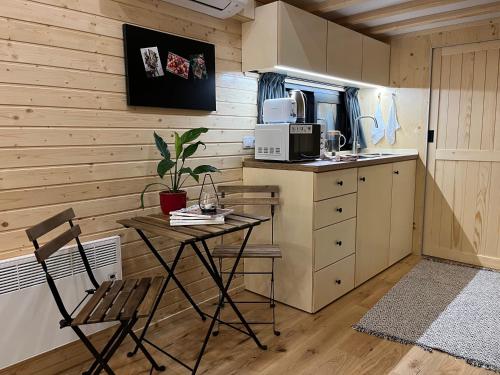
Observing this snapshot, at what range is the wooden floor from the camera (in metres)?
2.02

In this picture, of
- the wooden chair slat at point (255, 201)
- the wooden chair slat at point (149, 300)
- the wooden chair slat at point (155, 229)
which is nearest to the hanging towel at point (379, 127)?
the wooden chair slat at point (255, 201)

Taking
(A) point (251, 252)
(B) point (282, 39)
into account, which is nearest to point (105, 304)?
(A) point (251, 252)

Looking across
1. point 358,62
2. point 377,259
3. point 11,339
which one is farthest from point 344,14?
point 11,339

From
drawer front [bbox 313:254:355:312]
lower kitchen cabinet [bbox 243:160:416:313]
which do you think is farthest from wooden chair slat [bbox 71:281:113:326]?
drawer front [bbox 313:254:355:312]

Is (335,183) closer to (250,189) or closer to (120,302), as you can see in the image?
(250,189)

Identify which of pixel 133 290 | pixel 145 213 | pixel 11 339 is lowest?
pixel 11 339

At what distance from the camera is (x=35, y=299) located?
5.81ft

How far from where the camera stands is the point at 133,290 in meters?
1.82

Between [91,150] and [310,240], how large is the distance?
4.84 ft

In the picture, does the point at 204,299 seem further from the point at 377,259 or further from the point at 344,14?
the point at 344,14

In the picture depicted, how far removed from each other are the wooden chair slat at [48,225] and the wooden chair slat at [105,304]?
394 millimetres

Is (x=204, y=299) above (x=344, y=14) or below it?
below

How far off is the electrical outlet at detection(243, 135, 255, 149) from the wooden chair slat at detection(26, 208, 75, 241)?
1442 mm

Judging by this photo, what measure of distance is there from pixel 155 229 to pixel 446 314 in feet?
6.69
